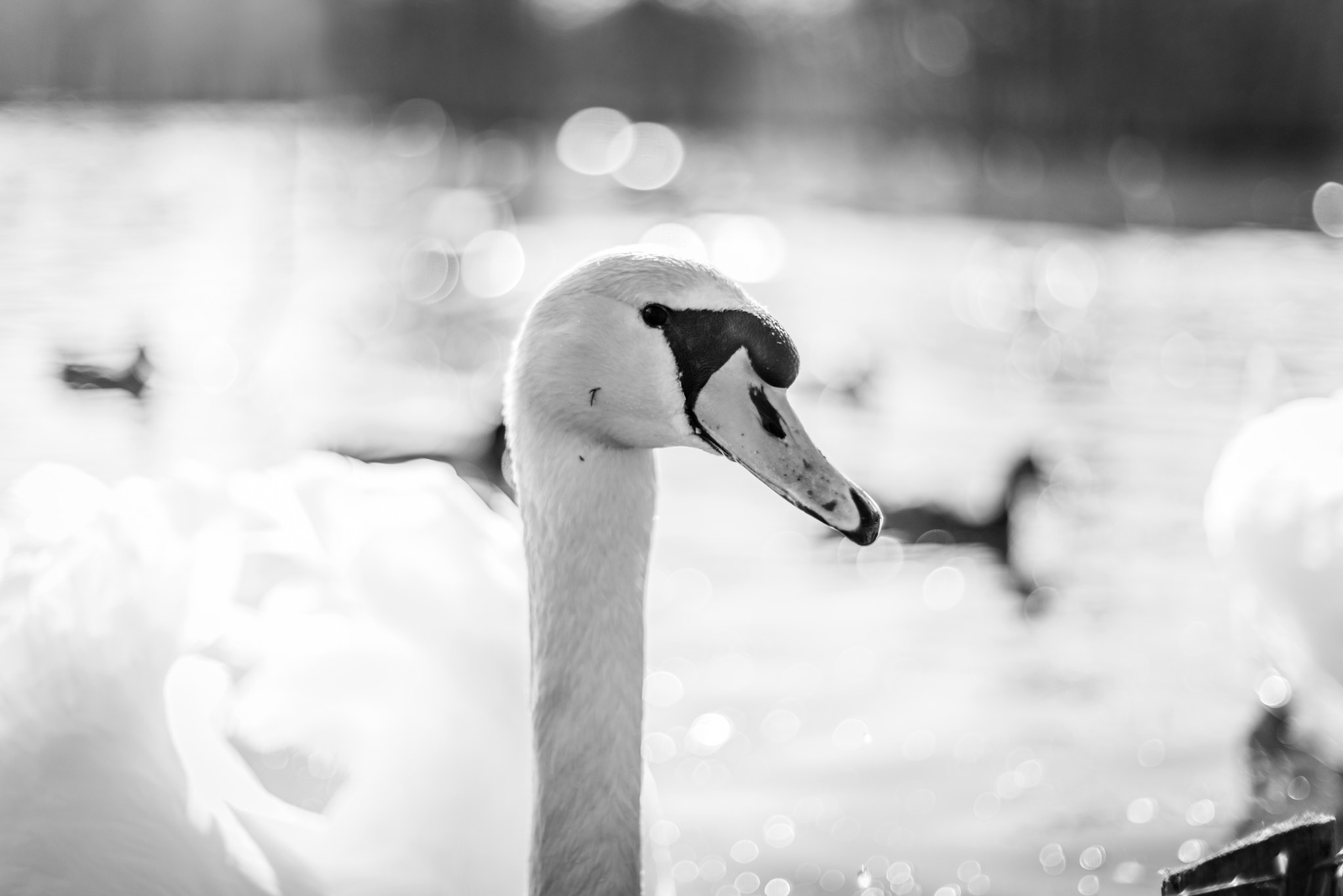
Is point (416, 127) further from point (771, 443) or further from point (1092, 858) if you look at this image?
point (771, 443)

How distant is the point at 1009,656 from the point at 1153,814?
1411 mm

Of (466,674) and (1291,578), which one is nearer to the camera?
(466,674)

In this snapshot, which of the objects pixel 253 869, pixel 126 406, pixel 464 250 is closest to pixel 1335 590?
pixel 253 869

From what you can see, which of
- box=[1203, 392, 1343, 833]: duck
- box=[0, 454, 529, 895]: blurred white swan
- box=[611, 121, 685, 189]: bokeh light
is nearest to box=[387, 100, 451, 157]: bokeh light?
box=[611, 121, 685, 189]: bokeh light

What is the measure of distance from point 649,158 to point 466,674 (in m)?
40.0

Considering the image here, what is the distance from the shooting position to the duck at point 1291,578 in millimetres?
4270

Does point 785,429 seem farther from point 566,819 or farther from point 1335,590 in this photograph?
point 1335,590

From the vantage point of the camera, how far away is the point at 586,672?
2.52m

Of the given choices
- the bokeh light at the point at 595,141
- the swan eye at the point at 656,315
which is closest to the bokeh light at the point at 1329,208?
the bokeh light at the point at 595,141

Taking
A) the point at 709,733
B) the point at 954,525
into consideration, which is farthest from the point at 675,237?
the point at 709,733

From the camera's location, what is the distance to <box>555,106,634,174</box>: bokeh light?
137 ft

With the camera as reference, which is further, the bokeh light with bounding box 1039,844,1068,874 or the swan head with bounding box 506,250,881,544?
the bokeh light with bounding box 1039,844,1068,874

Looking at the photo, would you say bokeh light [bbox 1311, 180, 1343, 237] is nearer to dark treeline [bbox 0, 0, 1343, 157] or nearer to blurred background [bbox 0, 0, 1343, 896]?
blurred background [bbox 0, 0, 1343, 896]

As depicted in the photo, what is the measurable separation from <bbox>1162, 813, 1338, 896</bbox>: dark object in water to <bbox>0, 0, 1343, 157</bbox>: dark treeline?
1188 inches
